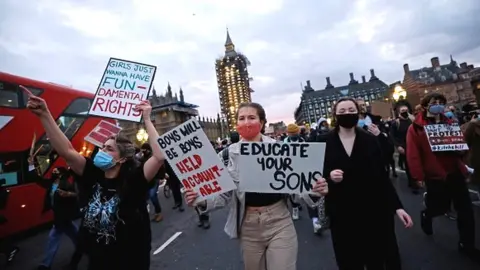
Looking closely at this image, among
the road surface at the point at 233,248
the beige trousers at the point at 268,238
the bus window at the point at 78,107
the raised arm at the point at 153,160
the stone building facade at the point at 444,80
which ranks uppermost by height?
the stone building facade at the point at 444,80

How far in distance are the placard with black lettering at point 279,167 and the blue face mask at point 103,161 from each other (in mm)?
1135

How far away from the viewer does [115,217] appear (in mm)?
2449

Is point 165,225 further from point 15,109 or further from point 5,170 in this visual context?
point 15,109

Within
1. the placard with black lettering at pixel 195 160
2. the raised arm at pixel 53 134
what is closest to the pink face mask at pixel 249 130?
the placard with black lettering at pixel 195 160

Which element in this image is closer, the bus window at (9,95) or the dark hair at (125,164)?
the dark hair at (125,164)

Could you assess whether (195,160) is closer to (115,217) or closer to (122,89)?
(115,217)

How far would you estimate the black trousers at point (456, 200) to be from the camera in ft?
12.4

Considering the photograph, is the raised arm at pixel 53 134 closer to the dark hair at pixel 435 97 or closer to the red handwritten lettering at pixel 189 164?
the red handwritten lettering at pixel 189 164

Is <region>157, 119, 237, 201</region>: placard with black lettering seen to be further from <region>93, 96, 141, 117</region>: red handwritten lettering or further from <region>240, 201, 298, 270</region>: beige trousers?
<region>93, 96, 141, 117</region>: red handwritten lettering

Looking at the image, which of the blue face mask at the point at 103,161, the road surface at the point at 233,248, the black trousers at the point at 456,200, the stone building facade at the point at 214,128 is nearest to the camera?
the blue face mask at the point at 103,161

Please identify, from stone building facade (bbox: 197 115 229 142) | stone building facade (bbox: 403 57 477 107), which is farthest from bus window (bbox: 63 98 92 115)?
stone building facade (bbox: 197 115 229 142)

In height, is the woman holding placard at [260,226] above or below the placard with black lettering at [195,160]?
below

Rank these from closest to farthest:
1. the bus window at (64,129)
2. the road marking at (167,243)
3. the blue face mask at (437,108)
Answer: the blue face mask at (437,108) → the road marking at (167,243) → the bus window at (64,129)

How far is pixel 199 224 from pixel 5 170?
16.6 ft
